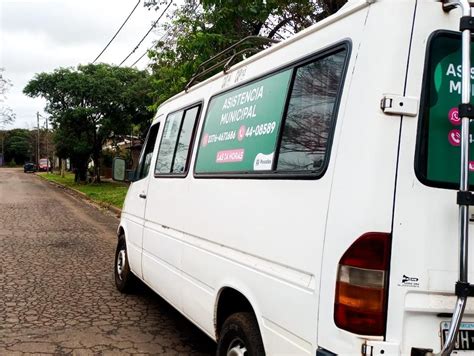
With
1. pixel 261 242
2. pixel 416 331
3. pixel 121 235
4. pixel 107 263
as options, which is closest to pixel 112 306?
pixel 121 235

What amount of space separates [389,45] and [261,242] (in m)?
1.26

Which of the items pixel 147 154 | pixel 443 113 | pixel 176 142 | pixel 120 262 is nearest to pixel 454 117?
pixel 443 113

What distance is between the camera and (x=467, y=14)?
2121 mm

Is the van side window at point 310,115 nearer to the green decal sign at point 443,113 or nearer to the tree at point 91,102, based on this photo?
the green decal sign at point 443,113

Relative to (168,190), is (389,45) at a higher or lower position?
higher

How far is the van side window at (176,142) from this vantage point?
426 centimetres

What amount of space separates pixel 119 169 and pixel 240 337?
367 cm

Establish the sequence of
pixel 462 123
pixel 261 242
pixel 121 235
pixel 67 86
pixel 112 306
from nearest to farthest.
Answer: pixel 462 123 < pixel 261 242 < pixel 112 306 < pixel 121 235 < pixel 67 86

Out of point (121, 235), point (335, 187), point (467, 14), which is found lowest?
point (121, 235)

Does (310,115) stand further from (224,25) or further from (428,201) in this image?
(224,25)

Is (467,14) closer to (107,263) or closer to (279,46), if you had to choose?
(279,46)

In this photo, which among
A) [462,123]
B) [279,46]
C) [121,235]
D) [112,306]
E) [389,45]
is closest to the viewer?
[462,123]

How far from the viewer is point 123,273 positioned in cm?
604

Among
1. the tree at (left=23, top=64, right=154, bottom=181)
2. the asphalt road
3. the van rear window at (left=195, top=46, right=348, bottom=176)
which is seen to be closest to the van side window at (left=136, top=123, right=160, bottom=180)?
the asphalt road
